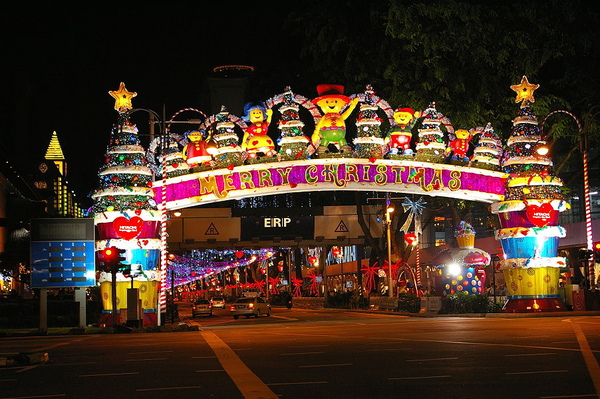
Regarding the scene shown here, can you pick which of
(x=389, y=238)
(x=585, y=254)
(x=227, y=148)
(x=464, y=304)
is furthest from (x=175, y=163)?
(x=389, y=238)

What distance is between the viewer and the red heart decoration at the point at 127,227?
32.2 m

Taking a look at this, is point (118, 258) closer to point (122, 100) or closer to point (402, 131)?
point (122, 100)

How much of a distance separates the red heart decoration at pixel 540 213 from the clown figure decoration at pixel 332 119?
7.20 m

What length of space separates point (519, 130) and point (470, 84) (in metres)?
3.61

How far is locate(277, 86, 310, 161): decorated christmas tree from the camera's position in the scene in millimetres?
33250

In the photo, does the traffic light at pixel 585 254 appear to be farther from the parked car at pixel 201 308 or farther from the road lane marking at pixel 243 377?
the parked car at pixel 201 308

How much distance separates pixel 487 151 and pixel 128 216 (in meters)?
14.1

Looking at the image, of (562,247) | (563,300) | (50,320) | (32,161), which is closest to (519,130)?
(563,300)

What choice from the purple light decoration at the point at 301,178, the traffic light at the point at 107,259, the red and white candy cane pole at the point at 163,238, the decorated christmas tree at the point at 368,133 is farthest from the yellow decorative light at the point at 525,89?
the traffic light at the point at 107,259

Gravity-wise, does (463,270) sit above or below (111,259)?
below

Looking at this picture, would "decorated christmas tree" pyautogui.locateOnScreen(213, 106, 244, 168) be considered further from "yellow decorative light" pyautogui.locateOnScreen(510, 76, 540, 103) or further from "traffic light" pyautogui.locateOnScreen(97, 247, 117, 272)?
"yellow decorative light" pyautogui.locateOnScreen(510, 76, 540, 103)

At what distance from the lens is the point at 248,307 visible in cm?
4816

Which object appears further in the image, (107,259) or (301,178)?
(301,178)

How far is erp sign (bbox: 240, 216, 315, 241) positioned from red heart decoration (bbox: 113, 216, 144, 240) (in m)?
17.2
